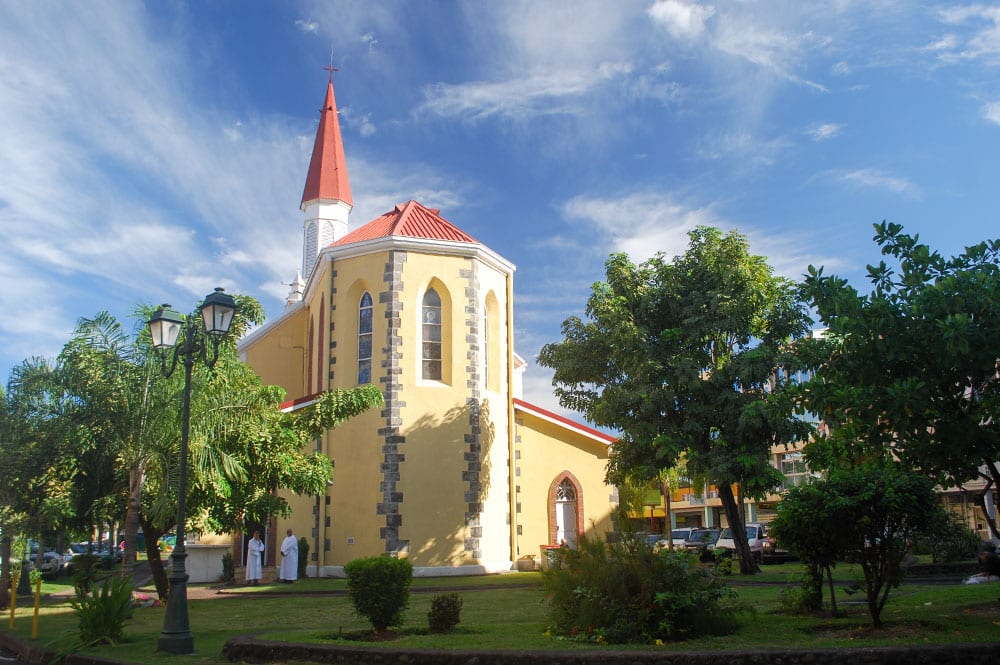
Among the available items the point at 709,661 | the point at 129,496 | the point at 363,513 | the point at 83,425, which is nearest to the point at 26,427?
the point at 83,425

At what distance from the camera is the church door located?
27.7m

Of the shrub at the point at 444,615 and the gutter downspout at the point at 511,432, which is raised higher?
the gutter downspout at the point at 511,432

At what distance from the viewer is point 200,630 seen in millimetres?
13430

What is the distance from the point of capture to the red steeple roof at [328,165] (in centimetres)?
4553

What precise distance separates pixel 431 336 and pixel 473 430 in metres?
3.14

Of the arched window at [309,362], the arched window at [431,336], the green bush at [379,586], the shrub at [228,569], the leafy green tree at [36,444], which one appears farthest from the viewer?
the arched window at [309,362]

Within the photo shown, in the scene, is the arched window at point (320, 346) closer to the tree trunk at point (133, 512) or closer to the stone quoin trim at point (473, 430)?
the stone quoin trim at point (473, 430)

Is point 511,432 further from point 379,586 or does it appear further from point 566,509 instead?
point 379,586

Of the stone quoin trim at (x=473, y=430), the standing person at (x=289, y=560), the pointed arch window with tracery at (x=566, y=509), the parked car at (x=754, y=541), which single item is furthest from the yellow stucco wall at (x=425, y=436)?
the parked car at (x=754, y=541)

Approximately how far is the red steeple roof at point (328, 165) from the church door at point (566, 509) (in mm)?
23969

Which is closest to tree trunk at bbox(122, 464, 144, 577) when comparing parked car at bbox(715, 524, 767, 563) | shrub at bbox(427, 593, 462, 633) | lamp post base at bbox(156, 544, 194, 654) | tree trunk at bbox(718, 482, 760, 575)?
lamp post base at bbox(156, 544, 194, 654)

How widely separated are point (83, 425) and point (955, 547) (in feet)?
70.0

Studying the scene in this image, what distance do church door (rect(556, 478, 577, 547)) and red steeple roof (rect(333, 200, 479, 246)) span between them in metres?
8.55

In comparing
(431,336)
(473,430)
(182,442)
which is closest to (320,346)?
(431,336)
